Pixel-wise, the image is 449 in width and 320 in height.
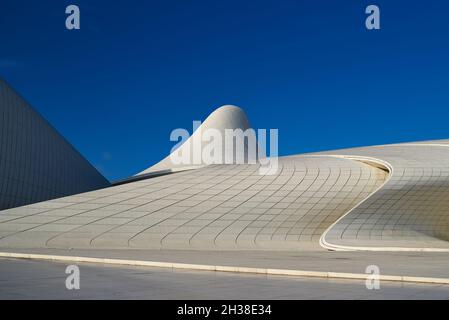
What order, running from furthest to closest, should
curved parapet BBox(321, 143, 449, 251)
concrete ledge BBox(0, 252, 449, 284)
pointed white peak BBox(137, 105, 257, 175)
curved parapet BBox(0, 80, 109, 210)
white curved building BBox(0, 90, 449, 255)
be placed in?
pointed white peak BBox(137, 105, 257, 175), curved parapet BBox(0, 80, 109, 210), curved parapet BBox(321, 143, 449, 251), white curved building BBox(0, 90, 449, 255), concrete ledge BBox(0, 252, 449, 284)

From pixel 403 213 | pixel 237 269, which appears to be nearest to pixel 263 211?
pixel 403 213

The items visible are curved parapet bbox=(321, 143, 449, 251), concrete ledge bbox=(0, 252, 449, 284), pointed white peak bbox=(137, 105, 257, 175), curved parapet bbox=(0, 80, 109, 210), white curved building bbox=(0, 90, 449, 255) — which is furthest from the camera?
pointed white peak bbox=(137, 105, 257, 175)

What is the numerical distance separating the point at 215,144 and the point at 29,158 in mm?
17448

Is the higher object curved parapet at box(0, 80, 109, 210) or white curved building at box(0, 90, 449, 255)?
curved parapet at box(0, 80, 109, 210)

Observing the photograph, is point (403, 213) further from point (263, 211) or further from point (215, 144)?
point (215, 144)

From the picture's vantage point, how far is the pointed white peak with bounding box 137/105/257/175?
124ft

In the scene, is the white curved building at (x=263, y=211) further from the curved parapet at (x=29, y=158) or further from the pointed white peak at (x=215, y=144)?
the pointed white peak at (x=215, y=144)

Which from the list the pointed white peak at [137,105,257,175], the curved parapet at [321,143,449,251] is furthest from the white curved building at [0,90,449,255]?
the pointed white peak at [137,105,257,175]

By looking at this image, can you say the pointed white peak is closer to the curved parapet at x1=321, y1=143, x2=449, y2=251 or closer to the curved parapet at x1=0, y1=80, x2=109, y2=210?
the curved parapet at x1=0, y1=80, x2=109, y2=210

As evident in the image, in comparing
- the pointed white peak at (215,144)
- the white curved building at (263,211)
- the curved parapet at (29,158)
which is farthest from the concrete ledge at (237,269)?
the pointed white peak at (215,144)

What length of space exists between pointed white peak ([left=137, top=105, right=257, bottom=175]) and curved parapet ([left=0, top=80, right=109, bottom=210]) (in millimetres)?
10311

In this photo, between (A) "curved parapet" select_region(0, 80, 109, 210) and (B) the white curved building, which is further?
(A) "curved parapet" select_region(0, 80, 109, 210)

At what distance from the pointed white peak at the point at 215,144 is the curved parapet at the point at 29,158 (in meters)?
10.3
